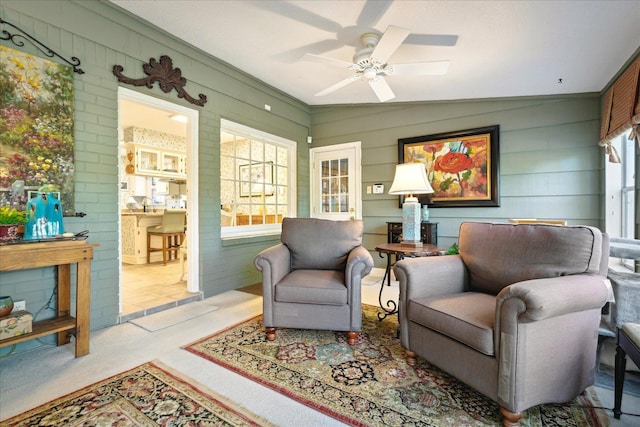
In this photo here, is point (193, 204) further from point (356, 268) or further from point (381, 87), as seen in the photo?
point (381, 87)

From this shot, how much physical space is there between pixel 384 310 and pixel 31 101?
329 cm

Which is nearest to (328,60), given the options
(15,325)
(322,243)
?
(322,243)

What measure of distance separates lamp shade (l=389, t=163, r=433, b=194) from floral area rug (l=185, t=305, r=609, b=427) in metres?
1.20

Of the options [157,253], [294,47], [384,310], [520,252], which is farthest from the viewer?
[157,253]

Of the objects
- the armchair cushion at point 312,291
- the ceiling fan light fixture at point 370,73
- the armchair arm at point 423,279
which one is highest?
the ceiling fan light fixture at point 370,73

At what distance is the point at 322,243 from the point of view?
8.94 ft

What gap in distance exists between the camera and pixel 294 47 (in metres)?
3.09

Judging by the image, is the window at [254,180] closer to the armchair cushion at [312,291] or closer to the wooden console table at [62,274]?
the wooden console table at [62,274]

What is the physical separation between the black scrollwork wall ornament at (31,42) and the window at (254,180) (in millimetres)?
1519

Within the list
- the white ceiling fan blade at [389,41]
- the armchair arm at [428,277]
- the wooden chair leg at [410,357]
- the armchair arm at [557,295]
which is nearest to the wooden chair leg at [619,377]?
the armchair arm at [557,295]

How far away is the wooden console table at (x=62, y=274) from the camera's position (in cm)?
180

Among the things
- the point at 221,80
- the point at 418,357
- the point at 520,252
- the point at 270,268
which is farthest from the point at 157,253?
the point at 520,252

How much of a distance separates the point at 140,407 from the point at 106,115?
232cm

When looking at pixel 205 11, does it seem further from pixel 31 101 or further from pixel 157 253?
pixel 157 253
